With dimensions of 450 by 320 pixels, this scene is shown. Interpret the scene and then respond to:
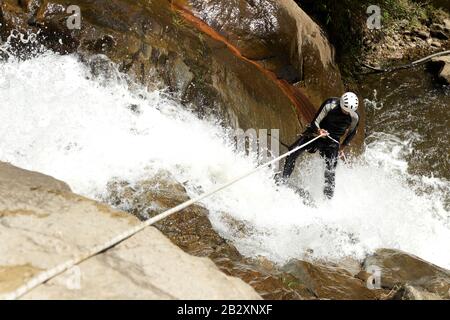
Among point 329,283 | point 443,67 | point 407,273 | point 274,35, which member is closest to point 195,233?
point 329,283

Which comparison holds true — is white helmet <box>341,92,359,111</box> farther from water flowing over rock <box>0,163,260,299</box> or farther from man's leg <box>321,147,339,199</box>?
water flowing over rock <box>0,163,260,299</box>

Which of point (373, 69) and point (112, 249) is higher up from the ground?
point (373, 69)

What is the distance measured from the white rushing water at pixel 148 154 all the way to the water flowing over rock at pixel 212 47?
11.9 inches

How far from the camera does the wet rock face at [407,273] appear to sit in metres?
4.47

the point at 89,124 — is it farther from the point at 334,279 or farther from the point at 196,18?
the point at 334,279

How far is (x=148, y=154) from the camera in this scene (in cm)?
538

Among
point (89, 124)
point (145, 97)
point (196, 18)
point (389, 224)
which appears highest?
point (196, 18)

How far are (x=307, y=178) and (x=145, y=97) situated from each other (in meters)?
2.95

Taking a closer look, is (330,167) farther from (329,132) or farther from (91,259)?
(91,259)

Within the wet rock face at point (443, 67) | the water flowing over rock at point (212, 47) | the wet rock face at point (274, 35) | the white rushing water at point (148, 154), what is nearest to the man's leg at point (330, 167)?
the white rushing water at point (148, 154)

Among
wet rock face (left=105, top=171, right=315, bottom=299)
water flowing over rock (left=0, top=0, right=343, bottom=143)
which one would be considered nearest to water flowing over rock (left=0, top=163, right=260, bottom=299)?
wet rock face (left=105, top=171, right=315, bottom=299)

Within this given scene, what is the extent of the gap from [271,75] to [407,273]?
12.8 ft
